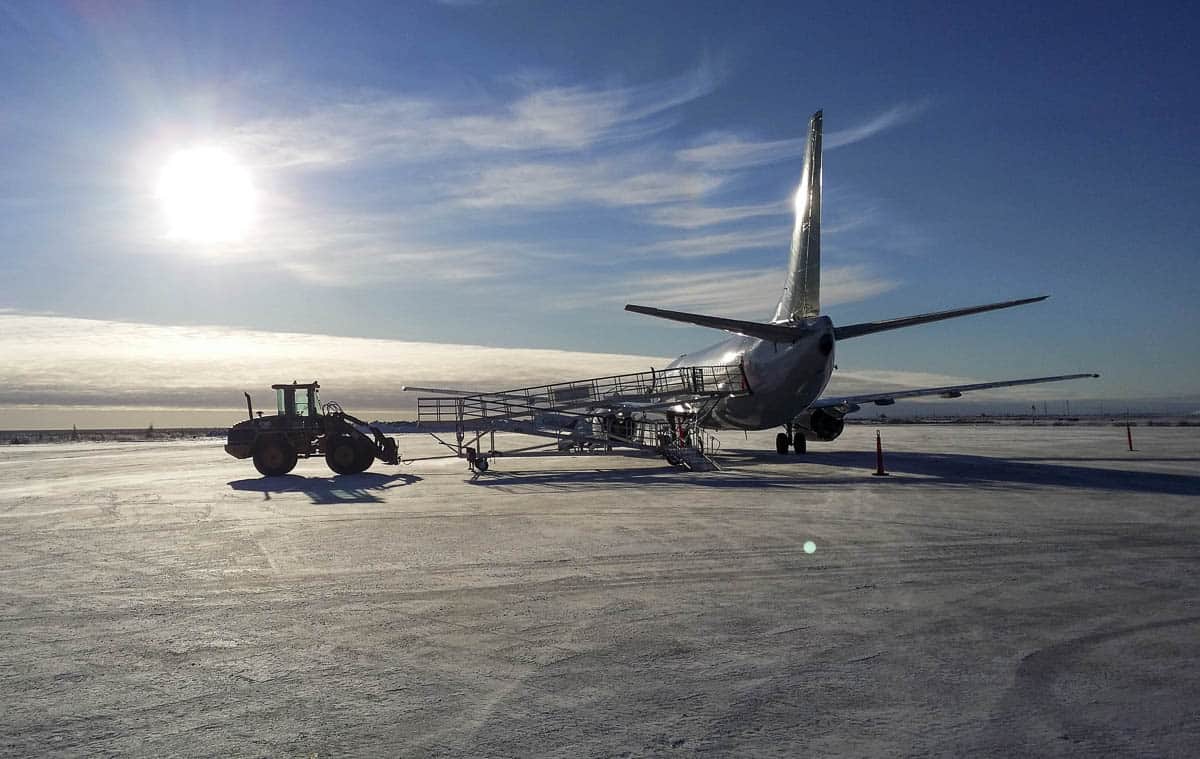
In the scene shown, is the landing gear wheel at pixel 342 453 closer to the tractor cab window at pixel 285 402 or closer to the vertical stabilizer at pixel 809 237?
the tractor cab window at pixel 285 402

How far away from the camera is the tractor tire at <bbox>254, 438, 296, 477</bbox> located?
1041 inches

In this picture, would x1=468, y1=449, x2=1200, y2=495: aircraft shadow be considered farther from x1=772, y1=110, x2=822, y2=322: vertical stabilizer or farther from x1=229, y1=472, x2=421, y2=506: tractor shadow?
x1=772, y1=110, x2=822, y2=322: vertical stabilizer

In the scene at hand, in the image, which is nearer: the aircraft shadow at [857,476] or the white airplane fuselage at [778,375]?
the aircraft shadow at [857,476]

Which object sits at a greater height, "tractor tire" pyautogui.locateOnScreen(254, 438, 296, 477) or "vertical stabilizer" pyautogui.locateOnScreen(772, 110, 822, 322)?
"vertical stabilizer" pyautogui.locateOnScreen(772, 110, 822, 322)

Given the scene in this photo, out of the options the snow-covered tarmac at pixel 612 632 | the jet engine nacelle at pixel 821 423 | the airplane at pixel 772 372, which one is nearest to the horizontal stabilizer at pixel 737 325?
the airplane at pixel 772 372

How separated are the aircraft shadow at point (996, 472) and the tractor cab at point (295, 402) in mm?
14542

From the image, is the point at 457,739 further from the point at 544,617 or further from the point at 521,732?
the point at 544,617

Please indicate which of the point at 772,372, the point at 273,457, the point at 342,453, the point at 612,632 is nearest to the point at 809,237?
the point at 772,372

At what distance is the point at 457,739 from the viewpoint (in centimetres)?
478

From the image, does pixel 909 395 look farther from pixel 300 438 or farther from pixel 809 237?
pixel 300 438

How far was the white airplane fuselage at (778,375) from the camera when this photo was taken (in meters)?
26.2

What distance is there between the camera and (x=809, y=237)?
27.9 m

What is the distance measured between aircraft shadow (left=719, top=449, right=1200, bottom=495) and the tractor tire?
15.0 meters

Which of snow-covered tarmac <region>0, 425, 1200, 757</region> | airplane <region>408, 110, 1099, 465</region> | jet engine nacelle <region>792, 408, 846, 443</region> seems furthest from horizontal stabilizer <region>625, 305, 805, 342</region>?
jet engine nacelle <region>792, 408, 846, 443</region>
